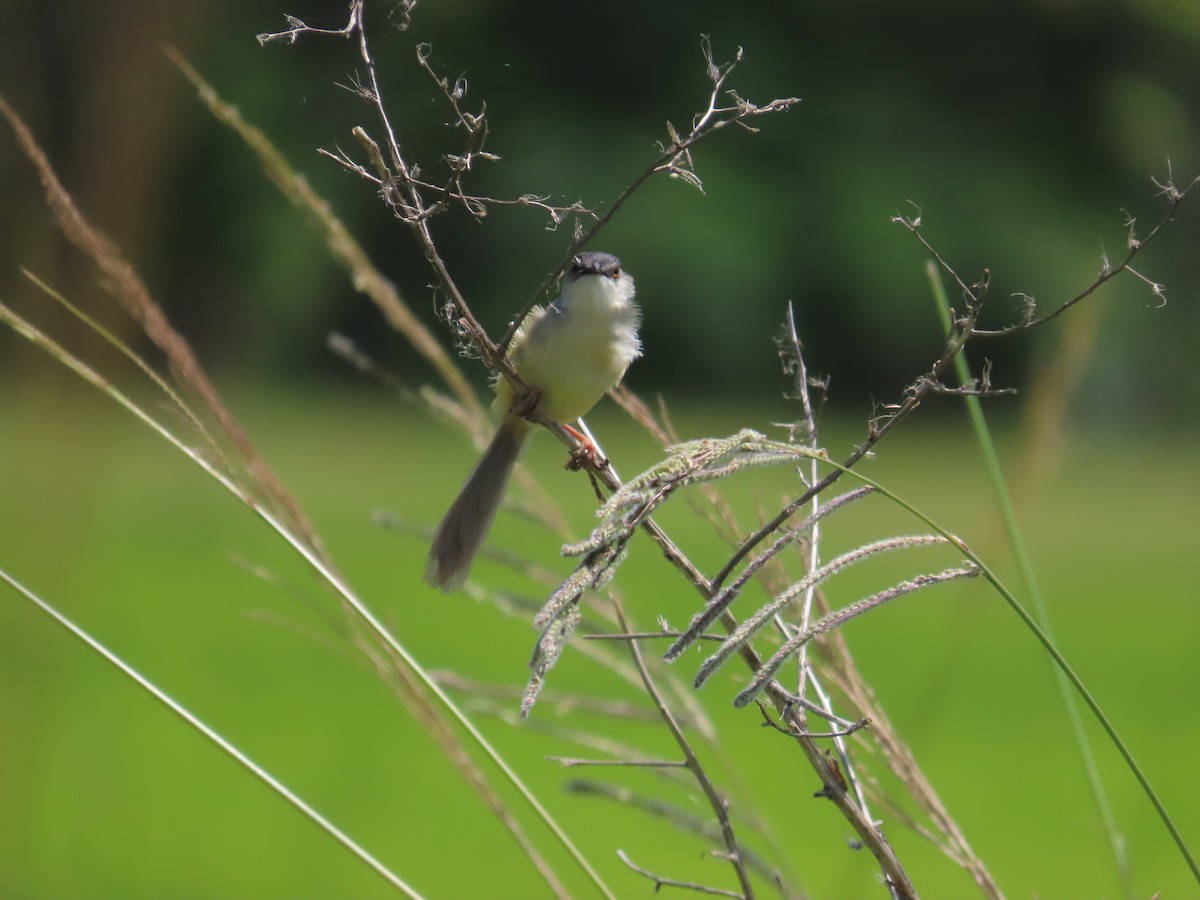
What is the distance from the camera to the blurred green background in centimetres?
349

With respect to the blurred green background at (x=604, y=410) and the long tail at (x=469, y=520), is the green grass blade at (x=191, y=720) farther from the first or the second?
the long tail at (x=469, y=520)

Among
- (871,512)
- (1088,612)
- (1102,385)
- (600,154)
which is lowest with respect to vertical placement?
(1088,612)

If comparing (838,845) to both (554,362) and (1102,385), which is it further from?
(1102,385)

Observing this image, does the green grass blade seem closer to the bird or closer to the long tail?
the long tail

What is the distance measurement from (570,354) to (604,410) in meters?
11.4

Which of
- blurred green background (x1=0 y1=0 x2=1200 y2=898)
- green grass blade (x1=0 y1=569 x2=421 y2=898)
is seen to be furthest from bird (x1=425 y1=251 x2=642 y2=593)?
green grass blade (x1=0 y1=569 x2=421 y2=898)

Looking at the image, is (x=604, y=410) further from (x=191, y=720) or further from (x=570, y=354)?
(x=191, y=720)

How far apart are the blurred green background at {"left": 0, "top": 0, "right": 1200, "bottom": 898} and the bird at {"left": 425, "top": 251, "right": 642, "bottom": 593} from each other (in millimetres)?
378

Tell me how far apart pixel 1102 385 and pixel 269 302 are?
9771 millimetres

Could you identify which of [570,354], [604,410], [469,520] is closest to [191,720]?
[469,520]

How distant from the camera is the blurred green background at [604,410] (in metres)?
3.49

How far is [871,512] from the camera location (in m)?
12.9

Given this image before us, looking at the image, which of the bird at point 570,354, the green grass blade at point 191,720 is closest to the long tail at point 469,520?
the bird at point 570,354

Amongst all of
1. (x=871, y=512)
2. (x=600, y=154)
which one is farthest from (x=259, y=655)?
(x=600, y=154)
